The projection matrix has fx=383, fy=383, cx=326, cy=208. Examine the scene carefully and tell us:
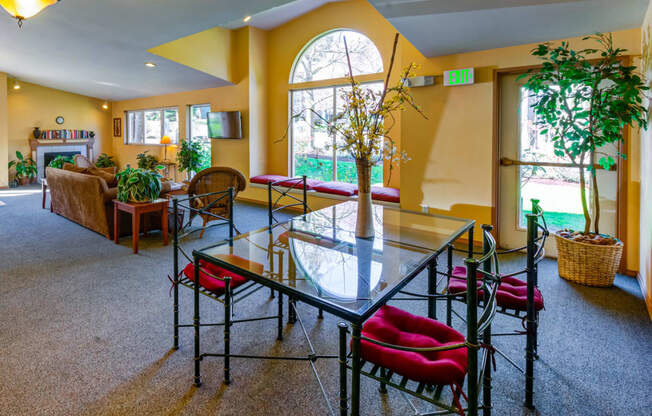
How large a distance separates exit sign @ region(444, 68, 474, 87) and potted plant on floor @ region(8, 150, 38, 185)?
9.89 m

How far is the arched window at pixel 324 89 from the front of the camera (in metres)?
6.05

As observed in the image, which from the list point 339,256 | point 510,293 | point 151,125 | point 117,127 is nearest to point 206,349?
point 339,256

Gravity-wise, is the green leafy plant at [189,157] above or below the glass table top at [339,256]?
above

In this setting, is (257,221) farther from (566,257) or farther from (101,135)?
(101,135)

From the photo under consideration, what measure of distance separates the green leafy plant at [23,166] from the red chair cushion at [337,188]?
7.77m

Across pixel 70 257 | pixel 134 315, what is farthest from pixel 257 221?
pixel 134 315

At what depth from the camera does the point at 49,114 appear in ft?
31.7

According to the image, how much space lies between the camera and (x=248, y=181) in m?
7.07

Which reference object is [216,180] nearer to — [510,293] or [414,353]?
[510,293]

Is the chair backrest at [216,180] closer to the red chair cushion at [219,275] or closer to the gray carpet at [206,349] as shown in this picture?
the gray carpet at [206,349]

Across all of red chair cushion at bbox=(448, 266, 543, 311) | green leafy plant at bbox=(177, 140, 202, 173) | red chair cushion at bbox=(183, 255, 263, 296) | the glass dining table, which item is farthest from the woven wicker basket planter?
green leafy plant at bbox=(177, 140, 202, 173)

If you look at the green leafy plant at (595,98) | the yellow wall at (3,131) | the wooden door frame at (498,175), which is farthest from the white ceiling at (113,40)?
the green leafy plant at (595,98)

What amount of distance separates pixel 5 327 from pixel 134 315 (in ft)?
2.52

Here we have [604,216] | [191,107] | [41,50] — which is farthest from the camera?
[191,107]
